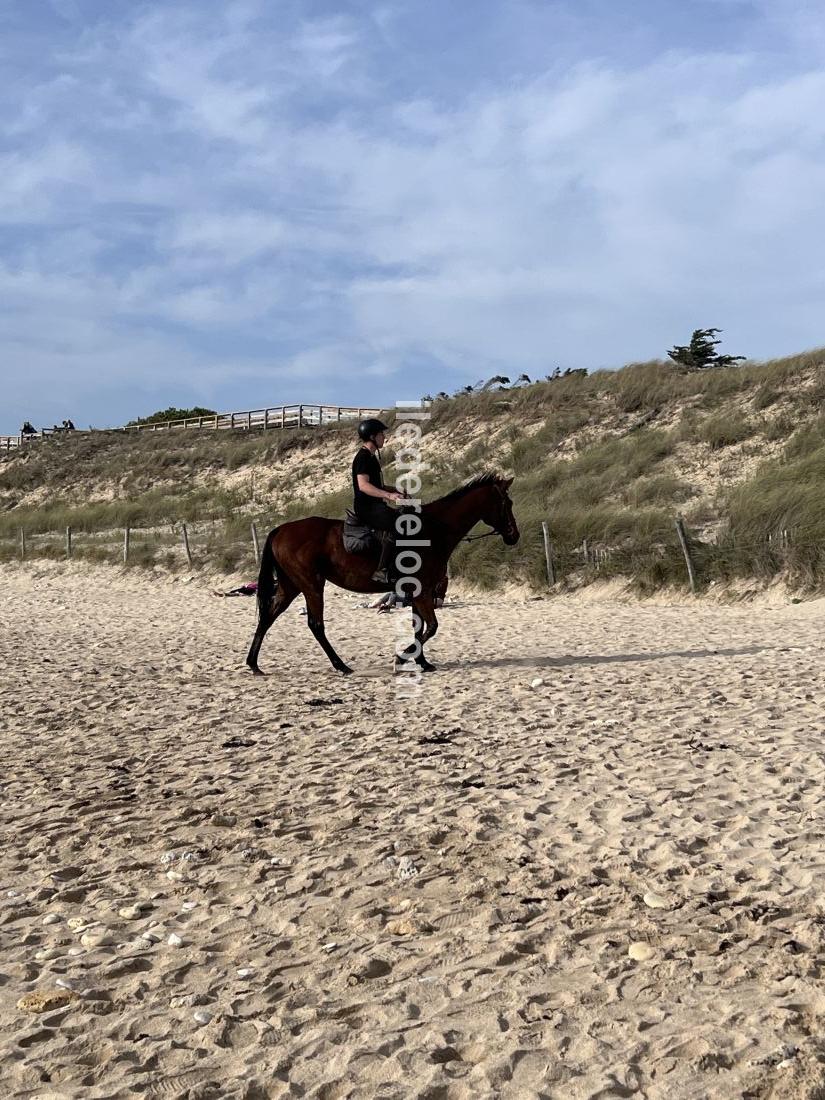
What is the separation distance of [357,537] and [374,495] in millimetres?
603

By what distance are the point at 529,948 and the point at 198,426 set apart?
49.1m

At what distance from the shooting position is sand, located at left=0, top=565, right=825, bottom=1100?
2.83m

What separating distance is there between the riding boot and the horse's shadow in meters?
1.24

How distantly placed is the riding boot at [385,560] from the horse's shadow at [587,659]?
124cm

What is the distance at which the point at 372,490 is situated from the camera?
30.4 feet

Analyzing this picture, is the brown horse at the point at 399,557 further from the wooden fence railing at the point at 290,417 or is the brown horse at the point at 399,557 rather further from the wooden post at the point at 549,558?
the wooden fence railing at the point at 290,417

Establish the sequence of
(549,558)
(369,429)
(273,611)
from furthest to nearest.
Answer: (549,558) → (273,611) → (369,429)

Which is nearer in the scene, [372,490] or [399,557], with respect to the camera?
[372,490]

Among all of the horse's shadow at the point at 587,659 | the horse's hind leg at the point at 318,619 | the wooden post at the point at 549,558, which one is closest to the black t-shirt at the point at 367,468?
the horse's hind leg at the point at 318,619

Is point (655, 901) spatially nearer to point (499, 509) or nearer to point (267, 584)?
point (499, 509)

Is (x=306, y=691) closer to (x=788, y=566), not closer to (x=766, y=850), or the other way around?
(x=766, y=850)

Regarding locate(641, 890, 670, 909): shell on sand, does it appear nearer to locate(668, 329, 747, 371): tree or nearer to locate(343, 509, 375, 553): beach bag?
locate(343, 509, 375, 553): beach bag

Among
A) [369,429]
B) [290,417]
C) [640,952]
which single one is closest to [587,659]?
[369,429]

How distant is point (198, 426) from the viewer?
5044 cm
